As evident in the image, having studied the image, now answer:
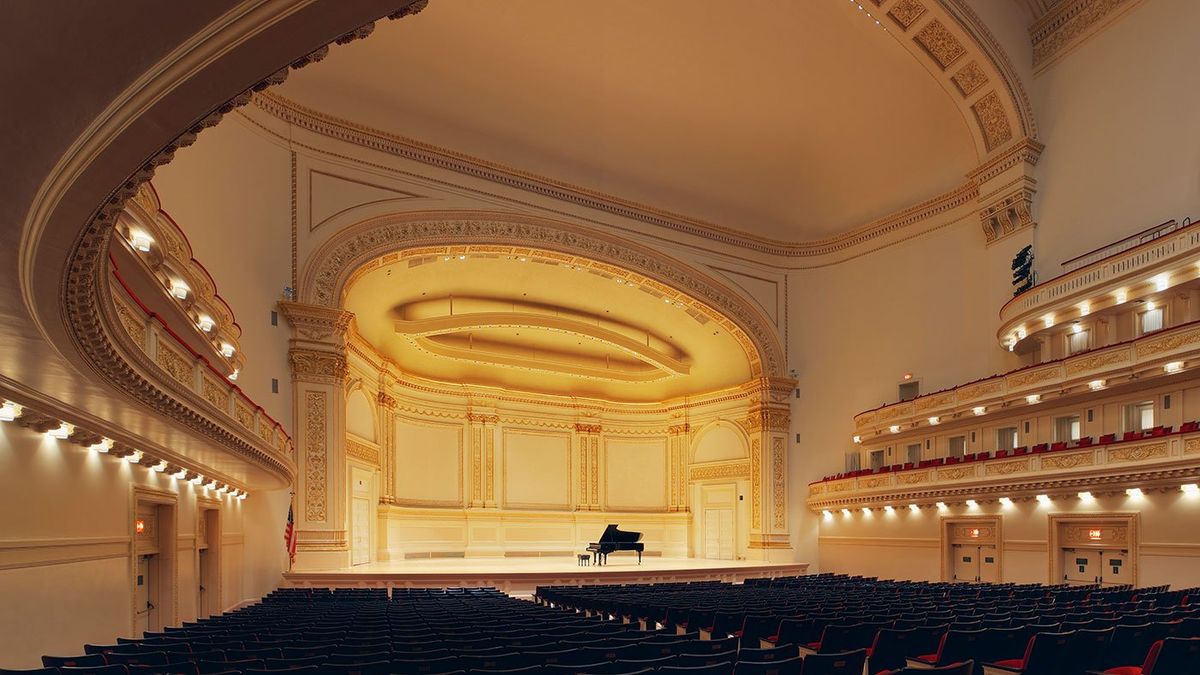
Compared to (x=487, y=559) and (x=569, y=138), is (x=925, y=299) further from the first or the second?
(x=487, y=559)

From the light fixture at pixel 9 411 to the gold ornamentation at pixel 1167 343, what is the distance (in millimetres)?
18230

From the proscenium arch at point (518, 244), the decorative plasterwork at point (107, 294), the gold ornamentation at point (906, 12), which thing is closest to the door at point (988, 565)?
the proscenium arch at point (518, 244)

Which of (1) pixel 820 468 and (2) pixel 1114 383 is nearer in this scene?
(2) pixel 1114 383

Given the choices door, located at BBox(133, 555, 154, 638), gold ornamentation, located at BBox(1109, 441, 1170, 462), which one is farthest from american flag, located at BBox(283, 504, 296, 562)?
gold ornamentation, located at BBox(1109, 441, 1170, 462)

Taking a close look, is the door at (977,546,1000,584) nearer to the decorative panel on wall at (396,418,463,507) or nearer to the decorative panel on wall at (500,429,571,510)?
the decorative panel on wall at (500,429,571,510)

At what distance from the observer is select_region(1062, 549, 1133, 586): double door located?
1547 cm

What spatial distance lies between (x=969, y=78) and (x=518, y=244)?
1345 centimetres

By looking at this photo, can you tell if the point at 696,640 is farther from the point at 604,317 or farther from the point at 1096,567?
the point at 604,317

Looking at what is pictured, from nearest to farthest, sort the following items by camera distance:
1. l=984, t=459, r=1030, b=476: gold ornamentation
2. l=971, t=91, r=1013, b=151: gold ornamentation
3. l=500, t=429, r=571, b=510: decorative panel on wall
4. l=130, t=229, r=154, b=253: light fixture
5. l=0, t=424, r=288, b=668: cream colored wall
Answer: l=0, t=424, r=288, b=668: cream colored wall → l=130, t=229, r=154, b=253: light fixture → l=984, t=459, r=1030, b=476: gold ornamentation → l=971, t=91, r=1013, b=151: gold ornamentation → l=500, t=429, r=571, b=510: decorative panel on wall

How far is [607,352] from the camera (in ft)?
104

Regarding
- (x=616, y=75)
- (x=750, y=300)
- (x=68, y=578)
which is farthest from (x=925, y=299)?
(x=68, y=578)

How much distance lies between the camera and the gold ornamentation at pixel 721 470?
93.4 ft

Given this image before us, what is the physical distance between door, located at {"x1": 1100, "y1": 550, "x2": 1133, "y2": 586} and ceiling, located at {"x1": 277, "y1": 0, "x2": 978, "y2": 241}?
40.2ft

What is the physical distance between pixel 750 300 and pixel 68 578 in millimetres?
22299
